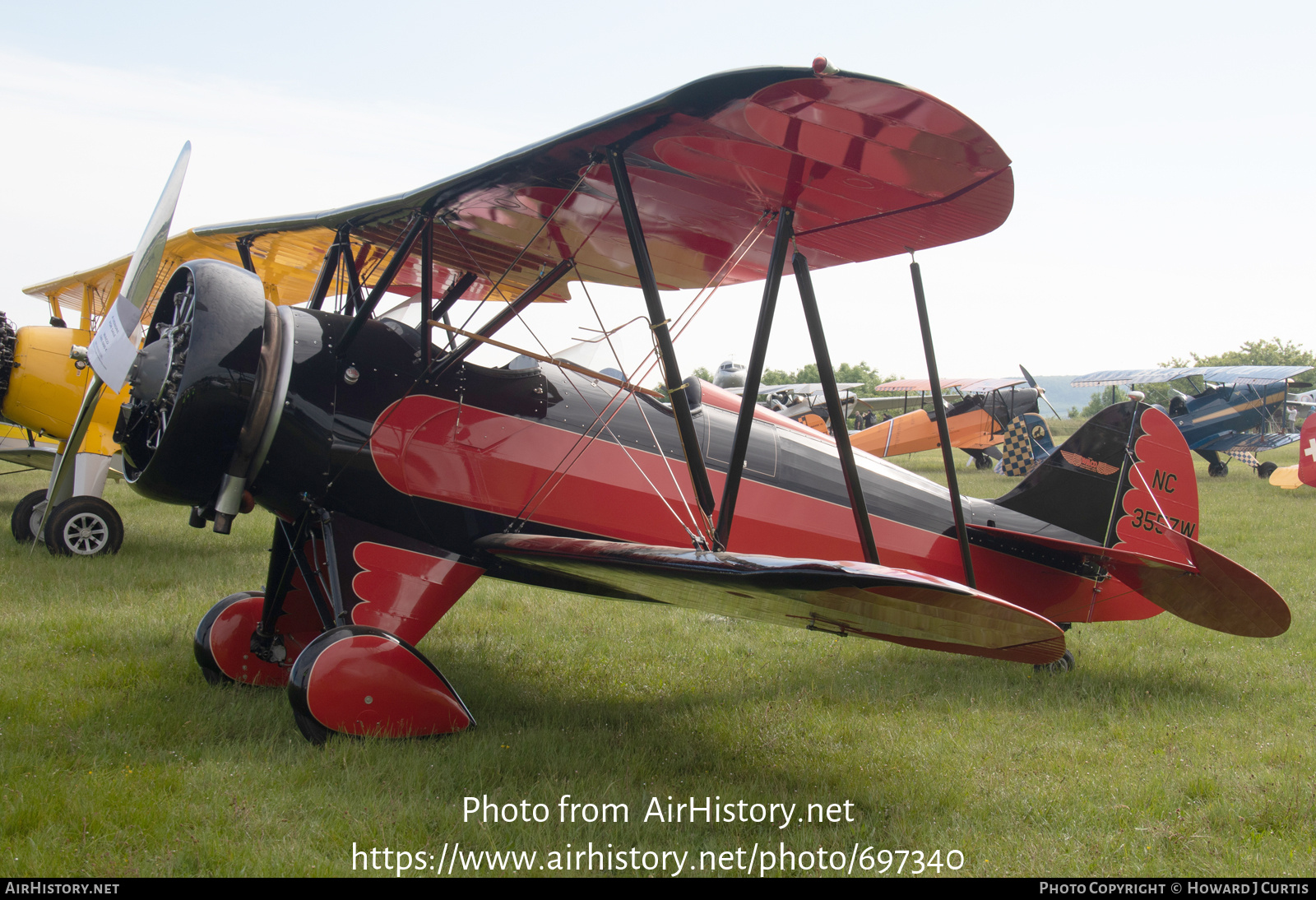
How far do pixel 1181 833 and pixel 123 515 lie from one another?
40.1 feet

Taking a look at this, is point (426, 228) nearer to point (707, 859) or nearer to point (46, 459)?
point (707, 859)

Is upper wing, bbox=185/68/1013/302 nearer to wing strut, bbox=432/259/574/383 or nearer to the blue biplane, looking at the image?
wing strut, bbox=432/259/574/383

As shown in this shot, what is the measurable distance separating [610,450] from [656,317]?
3.78 feet

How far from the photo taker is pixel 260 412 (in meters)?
3.92

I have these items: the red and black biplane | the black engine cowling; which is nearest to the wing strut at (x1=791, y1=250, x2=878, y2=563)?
the red and black biplane

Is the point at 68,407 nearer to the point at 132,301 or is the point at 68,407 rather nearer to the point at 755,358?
the point at 132,301

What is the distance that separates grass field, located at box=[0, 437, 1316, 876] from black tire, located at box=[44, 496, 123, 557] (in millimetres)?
1413

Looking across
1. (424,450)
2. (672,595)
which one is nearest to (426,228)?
(424,450)

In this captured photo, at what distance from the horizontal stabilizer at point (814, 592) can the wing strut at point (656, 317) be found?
0.43 metres

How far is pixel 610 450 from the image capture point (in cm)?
477

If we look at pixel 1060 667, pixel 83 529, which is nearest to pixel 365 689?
pixel 1060 667
